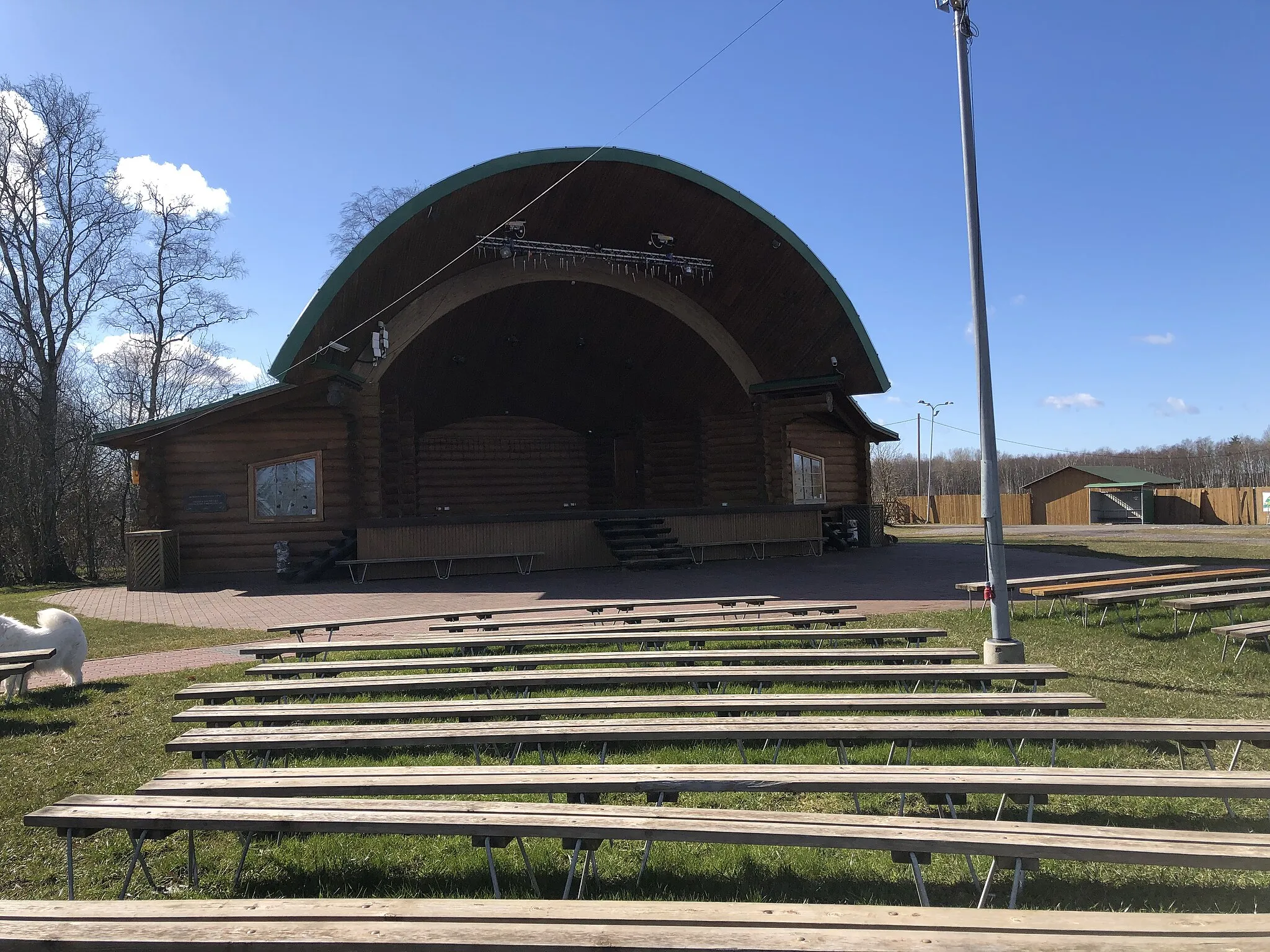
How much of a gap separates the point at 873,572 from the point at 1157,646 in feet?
25.3

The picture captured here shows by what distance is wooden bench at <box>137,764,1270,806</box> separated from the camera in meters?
3.35

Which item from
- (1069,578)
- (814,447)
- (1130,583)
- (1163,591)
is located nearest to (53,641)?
(1163,591)

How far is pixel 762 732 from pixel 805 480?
20.9 metres

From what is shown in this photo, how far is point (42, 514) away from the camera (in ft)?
76.1

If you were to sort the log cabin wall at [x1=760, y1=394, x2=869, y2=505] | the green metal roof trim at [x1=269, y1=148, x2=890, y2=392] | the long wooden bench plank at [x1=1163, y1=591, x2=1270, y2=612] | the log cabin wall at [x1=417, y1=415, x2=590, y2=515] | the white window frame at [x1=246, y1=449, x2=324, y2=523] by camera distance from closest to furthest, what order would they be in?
the long wooden bench plank at [x1=1163, y1=591, x2=1270, y2=612] < the green metal roof trim at [x1=269, y1=148, x2=890, y2=392] < the white window frame at [x1=246, y1=449, x2=324, y2=523] < the log cabin wall at [x1=760, y1=394, x2=869, y2=505] < the log cabin wall at [x1=417, y1=415, x2=590, y2=515]

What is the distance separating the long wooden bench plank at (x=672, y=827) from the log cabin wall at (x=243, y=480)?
14923mm

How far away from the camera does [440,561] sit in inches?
682

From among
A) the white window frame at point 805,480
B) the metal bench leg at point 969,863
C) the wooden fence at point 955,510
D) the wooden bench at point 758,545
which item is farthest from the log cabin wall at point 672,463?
the wooden fence at point 955,510

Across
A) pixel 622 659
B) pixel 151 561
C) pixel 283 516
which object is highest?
pixel 283 516

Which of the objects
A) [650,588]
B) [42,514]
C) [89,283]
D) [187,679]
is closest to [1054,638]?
[650,588]

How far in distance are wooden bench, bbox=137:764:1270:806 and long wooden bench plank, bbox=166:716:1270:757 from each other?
43 centimetres

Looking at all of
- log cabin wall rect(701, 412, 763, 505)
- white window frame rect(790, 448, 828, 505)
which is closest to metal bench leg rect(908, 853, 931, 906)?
log cabin wall rect(701, 412, 763, 505)

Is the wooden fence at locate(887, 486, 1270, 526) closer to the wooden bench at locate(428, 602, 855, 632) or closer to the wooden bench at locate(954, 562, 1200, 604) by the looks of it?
the wooden bench at locate(954, 562, 1200, 604)

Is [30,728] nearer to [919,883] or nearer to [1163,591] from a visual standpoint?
[919,883]
